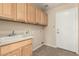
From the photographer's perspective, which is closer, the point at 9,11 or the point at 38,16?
the point at 9,11

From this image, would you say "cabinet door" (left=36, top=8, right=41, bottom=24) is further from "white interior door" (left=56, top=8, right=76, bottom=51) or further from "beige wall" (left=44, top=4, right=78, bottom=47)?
"white interior door" (left=56, top=8, right=76, bottom=51)

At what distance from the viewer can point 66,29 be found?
2.09 meters

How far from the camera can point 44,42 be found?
2191 millimetres

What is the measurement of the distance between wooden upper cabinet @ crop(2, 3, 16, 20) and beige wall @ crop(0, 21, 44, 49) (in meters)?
0.27

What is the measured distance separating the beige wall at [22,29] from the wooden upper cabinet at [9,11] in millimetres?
274

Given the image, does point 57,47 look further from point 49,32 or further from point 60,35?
point 49,32

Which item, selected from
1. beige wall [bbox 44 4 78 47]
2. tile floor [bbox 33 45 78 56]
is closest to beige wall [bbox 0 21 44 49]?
beige wall [bbox 44 4 78 47]

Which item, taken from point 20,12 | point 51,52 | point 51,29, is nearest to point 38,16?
point 51,29

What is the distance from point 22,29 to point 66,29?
50.5 inches

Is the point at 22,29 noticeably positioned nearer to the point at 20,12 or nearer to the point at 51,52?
the point at 20,12

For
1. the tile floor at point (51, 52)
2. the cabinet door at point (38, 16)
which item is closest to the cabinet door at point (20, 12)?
the cabinet door at point (38, 16)

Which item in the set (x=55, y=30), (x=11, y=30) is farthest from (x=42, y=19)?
(x=11, y=30)

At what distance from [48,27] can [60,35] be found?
0.42 meters

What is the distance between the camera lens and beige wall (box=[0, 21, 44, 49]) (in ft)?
5.03
